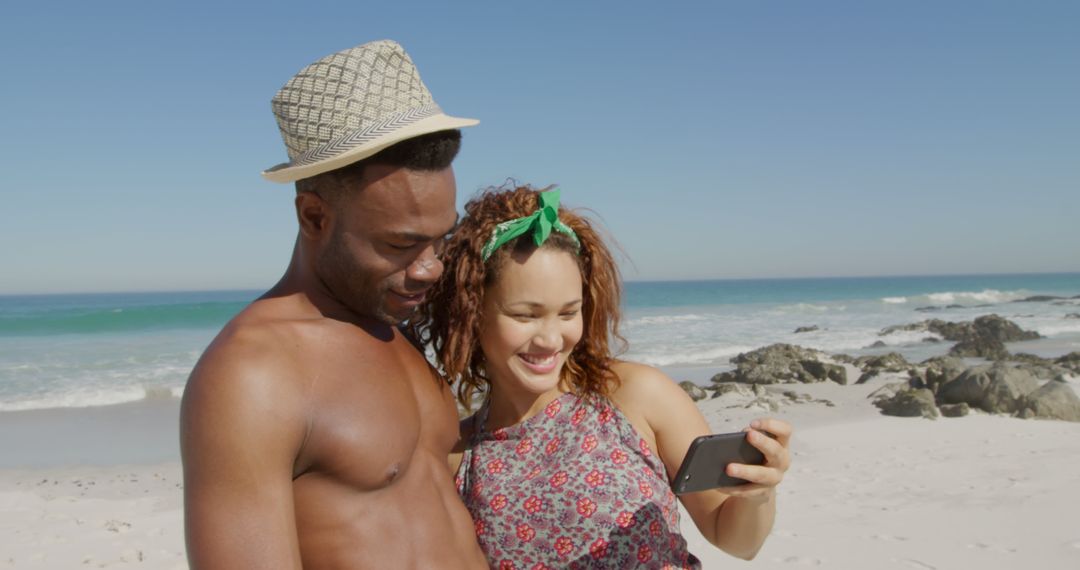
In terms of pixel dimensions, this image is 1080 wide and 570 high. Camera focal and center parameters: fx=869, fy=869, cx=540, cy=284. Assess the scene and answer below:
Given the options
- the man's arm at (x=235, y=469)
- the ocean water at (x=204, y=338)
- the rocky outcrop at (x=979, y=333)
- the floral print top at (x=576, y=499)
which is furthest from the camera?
the rocky outcrop at (x=979, y=333)

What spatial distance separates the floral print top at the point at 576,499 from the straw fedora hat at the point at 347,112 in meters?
1.11

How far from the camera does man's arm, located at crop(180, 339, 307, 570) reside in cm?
177

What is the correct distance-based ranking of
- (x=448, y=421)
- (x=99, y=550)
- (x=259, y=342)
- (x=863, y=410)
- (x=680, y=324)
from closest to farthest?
(x=259, y=342), (x=448, y=421), (x=99, y=550), (x=863, y=410), (x=680, y=324)

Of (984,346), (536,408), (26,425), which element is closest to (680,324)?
(984,346)

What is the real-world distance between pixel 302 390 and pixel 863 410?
11678 millimetres

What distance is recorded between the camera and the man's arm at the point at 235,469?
1.77 m

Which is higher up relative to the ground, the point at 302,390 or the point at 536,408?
the point at 302,390

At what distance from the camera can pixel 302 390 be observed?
1991 mm

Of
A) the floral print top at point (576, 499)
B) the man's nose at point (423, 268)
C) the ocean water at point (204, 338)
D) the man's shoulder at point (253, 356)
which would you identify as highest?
the man's nose at point (423, 268)

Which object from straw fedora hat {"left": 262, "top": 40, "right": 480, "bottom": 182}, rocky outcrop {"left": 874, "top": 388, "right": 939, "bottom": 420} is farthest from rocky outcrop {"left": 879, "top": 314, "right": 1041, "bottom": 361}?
straw fedora hat {"left": 262, "top": 40, "right": 480, "bottom": 182}

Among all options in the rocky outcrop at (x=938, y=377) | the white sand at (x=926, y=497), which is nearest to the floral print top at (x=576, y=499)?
the white sand at (x=926, y=497)

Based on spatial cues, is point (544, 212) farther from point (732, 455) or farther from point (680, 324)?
point (680, 324)

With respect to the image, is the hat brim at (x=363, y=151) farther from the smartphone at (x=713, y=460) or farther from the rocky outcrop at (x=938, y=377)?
the rocky outcrop at (x=938, y=377)

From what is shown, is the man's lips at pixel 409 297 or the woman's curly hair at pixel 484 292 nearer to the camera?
the man's lips at pixel 409 297
